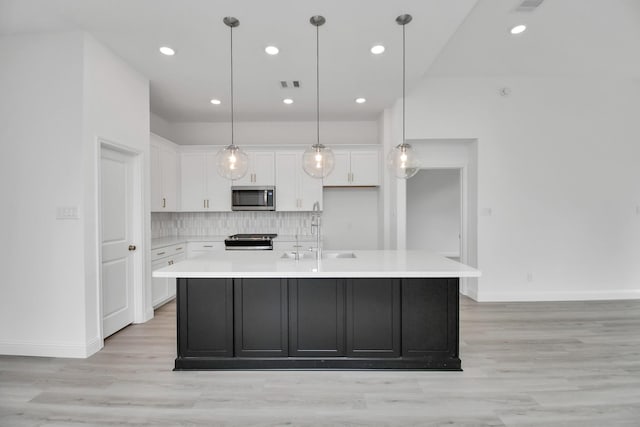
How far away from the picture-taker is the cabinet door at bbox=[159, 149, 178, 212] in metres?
4.76

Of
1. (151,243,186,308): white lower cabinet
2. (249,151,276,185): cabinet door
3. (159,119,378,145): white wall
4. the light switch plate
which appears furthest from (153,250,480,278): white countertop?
(159,119,378,145): white wall

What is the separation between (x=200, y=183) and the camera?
17.4ft

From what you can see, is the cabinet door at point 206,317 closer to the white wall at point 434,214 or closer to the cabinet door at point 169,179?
the cabinet door at point 169,179

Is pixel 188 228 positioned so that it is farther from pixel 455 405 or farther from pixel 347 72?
pixel 455 405

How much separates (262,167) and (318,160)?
2.58 metres

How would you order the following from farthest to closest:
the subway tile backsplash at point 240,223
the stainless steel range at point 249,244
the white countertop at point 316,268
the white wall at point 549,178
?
the subway tile backsplash at point 240,223 → the stainless steel range at point 249,244 → the white wall at point 549,178 → the white countertop at point 316,268

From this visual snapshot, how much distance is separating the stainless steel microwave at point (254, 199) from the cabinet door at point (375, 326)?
2922mm

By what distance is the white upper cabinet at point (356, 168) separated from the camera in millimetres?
5301

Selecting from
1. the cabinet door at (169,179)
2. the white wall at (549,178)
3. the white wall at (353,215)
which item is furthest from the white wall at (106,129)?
the white wall at (549,178)

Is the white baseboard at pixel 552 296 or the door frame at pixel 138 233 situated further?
the white baseboard at pixel 552 296

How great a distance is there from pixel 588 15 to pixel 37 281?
601 cm

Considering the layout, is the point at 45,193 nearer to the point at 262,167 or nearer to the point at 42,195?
the point at 42,195

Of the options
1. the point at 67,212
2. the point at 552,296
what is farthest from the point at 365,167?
the point at 67,212

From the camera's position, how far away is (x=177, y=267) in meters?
2.54
